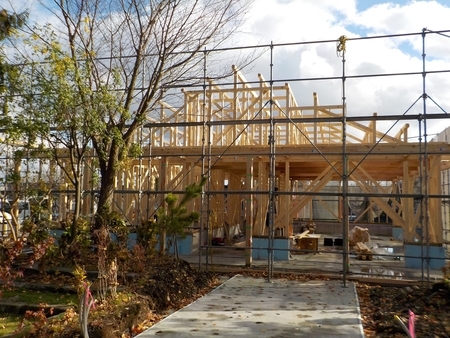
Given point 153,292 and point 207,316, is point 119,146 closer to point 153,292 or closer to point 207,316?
point 153,292

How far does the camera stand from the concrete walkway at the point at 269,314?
5844 mm

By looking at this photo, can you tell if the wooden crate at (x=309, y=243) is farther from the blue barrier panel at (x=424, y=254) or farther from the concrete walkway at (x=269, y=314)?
the concrete walkway at (x=269, y=314)

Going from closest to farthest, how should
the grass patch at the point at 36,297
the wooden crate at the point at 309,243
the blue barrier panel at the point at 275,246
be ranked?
the grass patch at the point at 36,297 → the blue barrier panel at the point at 275,246 → the wooden crate at the point at 309,243

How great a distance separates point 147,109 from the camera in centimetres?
1123

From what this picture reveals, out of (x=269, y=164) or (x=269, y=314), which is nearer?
(x=269, y=314)

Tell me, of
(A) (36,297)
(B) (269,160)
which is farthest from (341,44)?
(A) (36,297)

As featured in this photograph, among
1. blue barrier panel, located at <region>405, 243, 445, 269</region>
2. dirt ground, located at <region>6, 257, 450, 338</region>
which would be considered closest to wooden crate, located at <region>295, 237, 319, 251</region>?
blue barrier panel, located at <region>405, 243, 445, 269</region>

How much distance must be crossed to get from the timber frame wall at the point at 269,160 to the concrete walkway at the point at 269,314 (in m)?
1.97

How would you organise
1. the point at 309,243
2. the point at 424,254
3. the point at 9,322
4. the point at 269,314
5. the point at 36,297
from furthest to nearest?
the point at 309,243 → the point at 424,254 → the point at 36,297 → the point at 269,314 → the point at 9,322

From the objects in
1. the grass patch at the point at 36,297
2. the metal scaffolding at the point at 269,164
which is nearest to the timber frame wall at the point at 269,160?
the metal scaffolding at the point at 269,164

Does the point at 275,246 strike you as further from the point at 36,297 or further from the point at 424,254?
the point at 36,297

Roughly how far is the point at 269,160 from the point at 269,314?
614 cm

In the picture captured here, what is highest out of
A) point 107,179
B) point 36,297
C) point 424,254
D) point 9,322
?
point 107,179

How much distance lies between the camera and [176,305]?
7.55 m
